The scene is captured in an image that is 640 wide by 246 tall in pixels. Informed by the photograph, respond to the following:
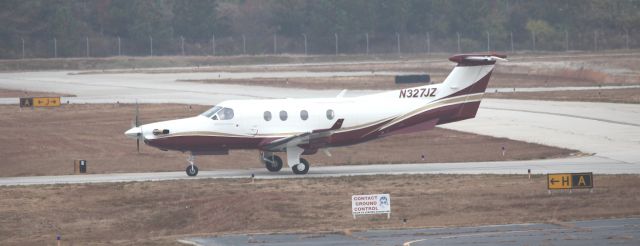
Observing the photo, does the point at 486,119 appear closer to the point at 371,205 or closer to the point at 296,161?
the point at 296,161

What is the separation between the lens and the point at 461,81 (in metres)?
40.0

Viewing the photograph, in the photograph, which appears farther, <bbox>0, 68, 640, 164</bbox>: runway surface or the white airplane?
<bbox>0, 68, 640, 164</bbox>: runway surface

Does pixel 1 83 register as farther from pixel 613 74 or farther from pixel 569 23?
pixel 569 23

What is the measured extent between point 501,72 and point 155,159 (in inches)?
2415

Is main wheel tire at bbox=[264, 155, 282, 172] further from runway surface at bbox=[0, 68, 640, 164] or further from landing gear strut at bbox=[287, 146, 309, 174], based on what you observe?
runway surface at bbox=[0, 68, 640, 164]

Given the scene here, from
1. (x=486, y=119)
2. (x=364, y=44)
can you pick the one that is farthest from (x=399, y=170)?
(x=364, y=44)

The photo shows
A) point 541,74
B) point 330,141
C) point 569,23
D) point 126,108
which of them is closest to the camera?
point 330,141

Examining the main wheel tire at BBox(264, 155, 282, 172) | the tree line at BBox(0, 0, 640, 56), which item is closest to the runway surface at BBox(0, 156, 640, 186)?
the main wheel tire at BBox(264, 155, 282, 172)

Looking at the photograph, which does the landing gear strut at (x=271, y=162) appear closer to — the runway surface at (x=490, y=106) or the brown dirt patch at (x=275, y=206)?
the brown dirt patch at (x=275, y=206)

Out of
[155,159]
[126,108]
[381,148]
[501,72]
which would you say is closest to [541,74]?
[501,72]

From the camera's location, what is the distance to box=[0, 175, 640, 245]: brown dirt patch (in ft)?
99.0

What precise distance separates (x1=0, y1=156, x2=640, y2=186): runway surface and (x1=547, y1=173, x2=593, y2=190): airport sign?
14.0 ft

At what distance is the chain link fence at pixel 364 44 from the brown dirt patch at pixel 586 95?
6317cm

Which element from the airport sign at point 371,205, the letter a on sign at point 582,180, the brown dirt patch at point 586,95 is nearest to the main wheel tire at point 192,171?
Answer: the airport sign at point 371,205
